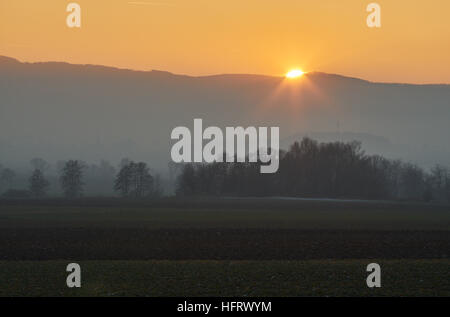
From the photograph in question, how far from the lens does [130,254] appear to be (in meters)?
39.1

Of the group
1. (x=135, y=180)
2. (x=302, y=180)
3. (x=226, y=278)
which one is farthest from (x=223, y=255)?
(x=135, y=180)

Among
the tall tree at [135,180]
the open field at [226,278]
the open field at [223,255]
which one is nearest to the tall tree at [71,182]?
the tall tree at [135,180]

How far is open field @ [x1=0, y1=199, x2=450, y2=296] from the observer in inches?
1070

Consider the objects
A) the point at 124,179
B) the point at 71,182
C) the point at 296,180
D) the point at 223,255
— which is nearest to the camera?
the point at 223,255

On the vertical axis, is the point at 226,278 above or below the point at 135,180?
below

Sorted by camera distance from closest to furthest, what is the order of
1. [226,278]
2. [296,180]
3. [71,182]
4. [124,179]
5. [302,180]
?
[226,278]
[302,180]
[296,180]
[124,179]
[71,182]

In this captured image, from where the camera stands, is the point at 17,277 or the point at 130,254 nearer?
the point at 17,277

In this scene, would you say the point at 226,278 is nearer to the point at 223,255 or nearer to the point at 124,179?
the point at 223,255

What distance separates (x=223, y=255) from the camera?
38625mm

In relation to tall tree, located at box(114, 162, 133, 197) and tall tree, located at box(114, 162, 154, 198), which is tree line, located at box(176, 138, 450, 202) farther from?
tall tree, located at box(114, 162, 133, 197)

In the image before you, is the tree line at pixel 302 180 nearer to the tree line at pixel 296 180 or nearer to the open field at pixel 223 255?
the tree line at pixel 296 180
